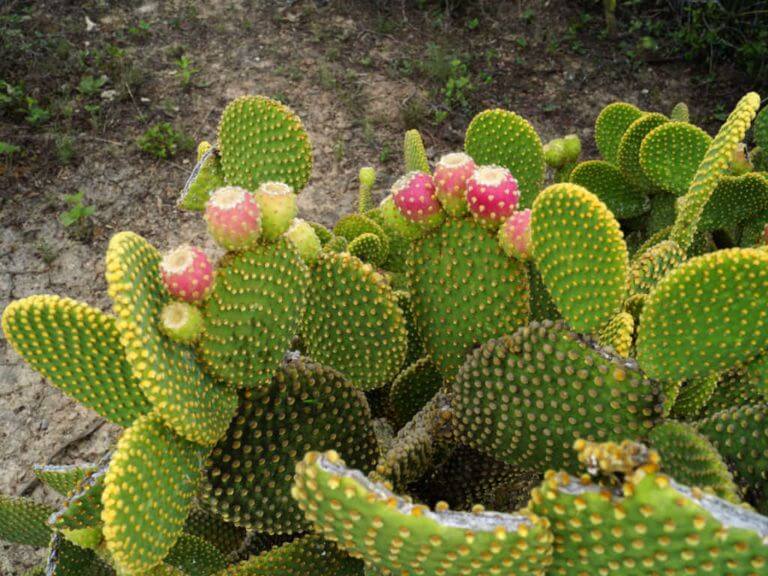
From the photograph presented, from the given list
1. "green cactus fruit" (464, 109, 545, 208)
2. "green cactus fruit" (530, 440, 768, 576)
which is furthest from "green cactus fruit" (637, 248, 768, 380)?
"green cactus fruit" (464, 109, 545, 208)

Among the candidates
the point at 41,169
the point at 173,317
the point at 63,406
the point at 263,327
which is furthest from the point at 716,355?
the point at 41,169

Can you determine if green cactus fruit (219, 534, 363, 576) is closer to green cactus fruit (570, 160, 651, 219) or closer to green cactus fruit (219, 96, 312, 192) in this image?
green cactus fruit (219, 96, 312, 192)

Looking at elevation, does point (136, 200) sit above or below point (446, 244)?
below

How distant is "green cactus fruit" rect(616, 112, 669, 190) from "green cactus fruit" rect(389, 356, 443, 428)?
1.05 metres

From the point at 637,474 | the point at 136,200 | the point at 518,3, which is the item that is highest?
the point at 637,474

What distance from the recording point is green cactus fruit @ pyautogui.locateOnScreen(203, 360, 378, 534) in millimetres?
1264

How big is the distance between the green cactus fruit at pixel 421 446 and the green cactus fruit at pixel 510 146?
62 centimetres

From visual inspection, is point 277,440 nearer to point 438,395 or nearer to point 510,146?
point 438,395

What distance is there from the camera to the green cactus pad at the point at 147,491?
971 mm

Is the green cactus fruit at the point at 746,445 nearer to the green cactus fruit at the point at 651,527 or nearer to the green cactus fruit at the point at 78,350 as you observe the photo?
the green cactus fruit at the point at 651,527

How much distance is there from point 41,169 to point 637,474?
154 inches

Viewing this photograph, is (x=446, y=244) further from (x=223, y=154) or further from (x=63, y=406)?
(x=63, y=406)

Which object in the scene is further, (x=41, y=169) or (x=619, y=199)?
(x=41, y=169)

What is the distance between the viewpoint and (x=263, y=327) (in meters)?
1.20
